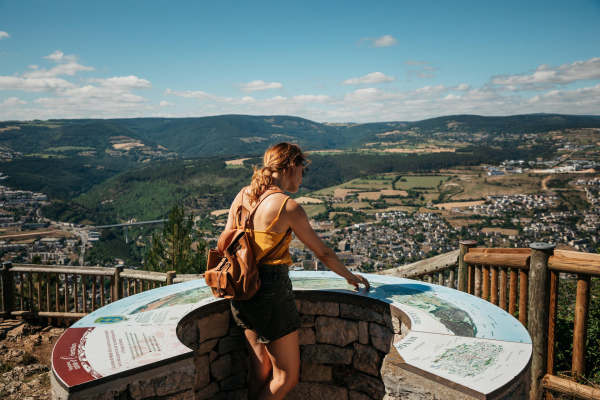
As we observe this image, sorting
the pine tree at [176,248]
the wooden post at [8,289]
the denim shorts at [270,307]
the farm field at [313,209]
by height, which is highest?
the denim shorts at [270,307]

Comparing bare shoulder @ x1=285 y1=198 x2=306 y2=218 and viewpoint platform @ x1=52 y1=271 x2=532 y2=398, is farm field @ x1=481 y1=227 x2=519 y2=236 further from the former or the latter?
bare shoulder @ x1=285 y1=198 x2=306 y2=218

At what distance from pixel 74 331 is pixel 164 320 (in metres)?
0.50

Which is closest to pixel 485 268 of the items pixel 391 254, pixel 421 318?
pixel 421 318

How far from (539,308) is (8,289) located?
6642mm

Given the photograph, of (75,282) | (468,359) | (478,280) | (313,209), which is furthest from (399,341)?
(313,209)

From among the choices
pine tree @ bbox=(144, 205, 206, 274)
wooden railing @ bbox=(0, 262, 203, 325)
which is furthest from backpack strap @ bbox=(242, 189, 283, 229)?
pine tree @ bbox=(144, 205, 206, 274)

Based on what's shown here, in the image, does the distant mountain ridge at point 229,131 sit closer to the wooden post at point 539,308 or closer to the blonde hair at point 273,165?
the wooden post at point 539,308

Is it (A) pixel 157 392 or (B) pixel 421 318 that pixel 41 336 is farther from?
(B) pixel 421 318

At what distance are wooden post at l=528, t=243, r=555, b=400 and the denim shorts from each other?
6.29 ft

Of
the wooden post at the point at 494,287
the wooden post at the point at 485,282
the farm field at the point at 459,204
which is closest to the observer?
the wooden post at the point at 494,287

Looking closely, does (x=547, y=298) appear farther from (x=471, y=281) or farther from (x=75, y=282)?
(x=75, y=282)

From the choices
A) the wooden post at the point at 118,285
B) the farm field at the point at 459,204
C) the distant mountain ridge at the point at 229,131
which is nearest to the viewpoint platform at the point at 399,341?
the wooden post at the point at 118,285

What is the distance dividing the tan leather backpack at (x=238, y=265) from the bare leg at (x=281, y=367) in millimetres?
429

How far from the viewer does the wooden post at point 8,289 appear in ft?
18.2
